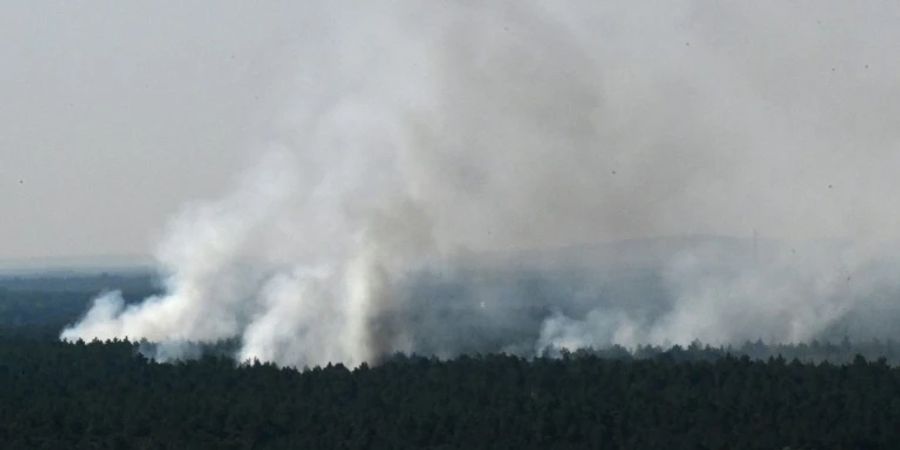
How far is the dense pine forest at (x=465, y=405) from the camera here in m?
109

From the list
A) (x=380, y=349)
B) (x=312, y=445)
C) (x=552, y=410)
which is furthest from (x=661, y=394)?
(x=380, y=349)

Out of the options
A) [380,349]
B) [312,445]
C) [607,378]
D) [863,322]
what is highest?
[863,322]

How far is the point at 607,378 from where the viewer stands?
13100cm

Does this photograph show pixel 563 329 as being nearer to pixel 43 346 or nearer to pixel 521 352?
pixel 521 352

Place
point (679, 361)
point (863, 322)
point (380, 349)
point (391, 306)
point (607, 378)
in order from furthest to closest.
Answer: point (863, 322)
point (391, 306)
point (380, 349)
point (679, 361)
point (607, 378)

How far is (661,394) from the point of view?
122500 mm

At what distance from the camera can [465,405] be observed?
120 metres

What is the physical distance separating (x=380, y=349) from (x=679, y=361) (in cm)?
2175

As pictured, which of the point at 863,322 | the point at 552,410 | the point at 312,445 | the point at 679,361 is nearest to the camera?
the point at 312,445

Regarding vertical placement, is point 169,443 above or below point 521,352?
below

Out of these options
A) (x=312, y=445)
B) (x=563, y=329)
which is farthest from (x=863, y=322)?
(x=312, y=445)

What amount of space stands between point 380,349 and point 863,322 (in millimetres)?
50368

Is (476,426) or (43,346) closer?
(476,426)

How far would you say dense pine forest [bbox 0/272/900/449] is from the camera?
10875cm
